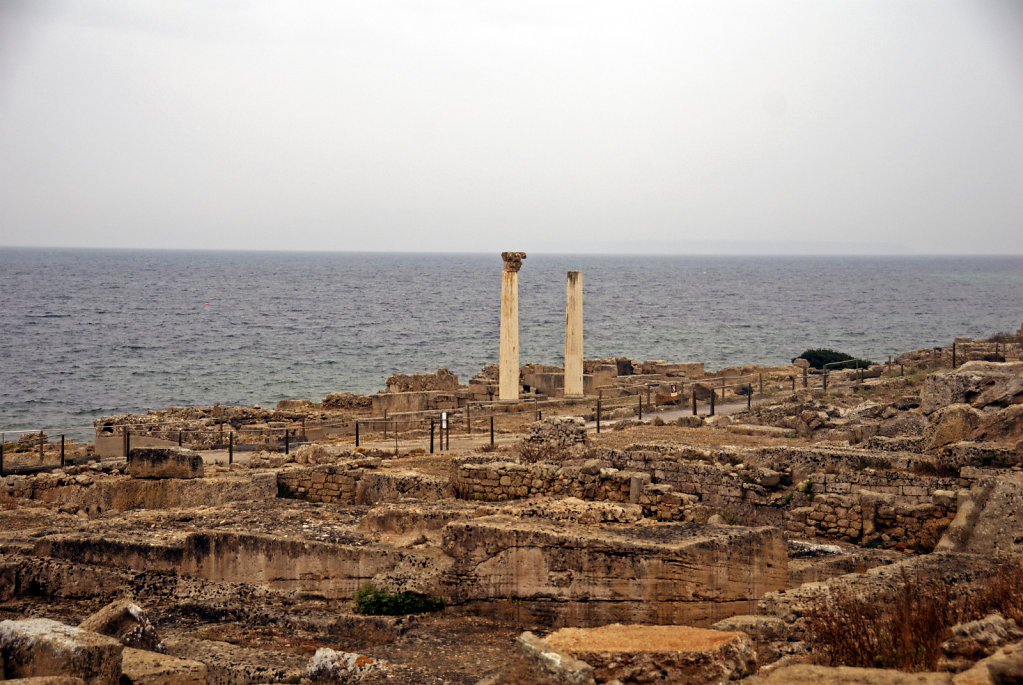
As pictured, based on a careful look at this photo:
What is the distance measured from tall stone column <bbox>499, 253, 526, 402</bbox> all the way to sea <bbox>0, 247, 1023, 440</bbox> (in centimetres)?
1123

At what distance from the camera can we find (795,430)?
738 inches

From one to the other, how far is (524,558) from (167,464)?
25.7ft

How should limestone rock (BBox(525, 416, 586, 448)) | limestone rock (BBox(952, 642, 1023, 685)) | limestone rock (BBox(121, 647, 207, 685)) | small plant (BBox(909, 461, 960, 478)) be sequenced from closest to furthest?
limestone rock (BBox(952, 642, 1023, 685)) < limestone rock (BBox(121, 647, 207, 685)) < small plant (BBox(909, 461, 960, 478)) < limestone rock (BBox(525, 416, 586, 448))

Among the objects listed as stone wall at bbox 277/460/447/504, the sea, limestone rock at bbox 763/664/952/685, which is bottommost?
the sea

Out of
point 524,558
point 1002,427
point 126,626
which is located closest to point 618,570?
point 524,558

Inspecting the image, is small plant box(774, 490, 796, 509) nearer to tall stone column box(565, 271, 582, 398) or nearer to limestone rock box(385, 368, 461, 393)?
tall stone column box(565, 271, 582, 398)

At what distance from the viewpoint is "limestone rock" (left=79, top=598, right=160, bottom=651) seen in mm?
8180

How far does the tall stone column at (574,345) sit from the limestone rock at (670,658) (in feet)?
69.7

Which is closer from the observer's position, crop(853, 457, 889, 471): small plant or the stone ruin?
the stone ruin

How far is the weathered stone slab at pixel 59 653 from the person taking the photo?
23.5 ft

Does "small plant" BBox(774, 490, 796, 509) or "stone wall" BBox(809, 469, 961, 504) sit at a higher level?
"stone wall" BBox(809, 469, 961, 504)

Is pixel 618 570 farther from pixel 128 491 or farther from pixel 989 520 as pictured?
pixel 128 491

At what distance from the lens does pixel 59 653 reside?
23.7 ft

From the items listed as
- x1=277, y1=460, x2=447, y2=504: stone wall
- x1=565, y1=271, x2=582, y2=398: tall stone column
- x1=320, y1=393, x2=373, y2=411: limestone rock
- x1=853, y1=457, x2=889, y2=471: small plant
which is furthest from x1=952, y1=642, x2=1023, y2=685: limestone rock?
x1=320, y1=393, x2=373, y2=411: limestone rock
